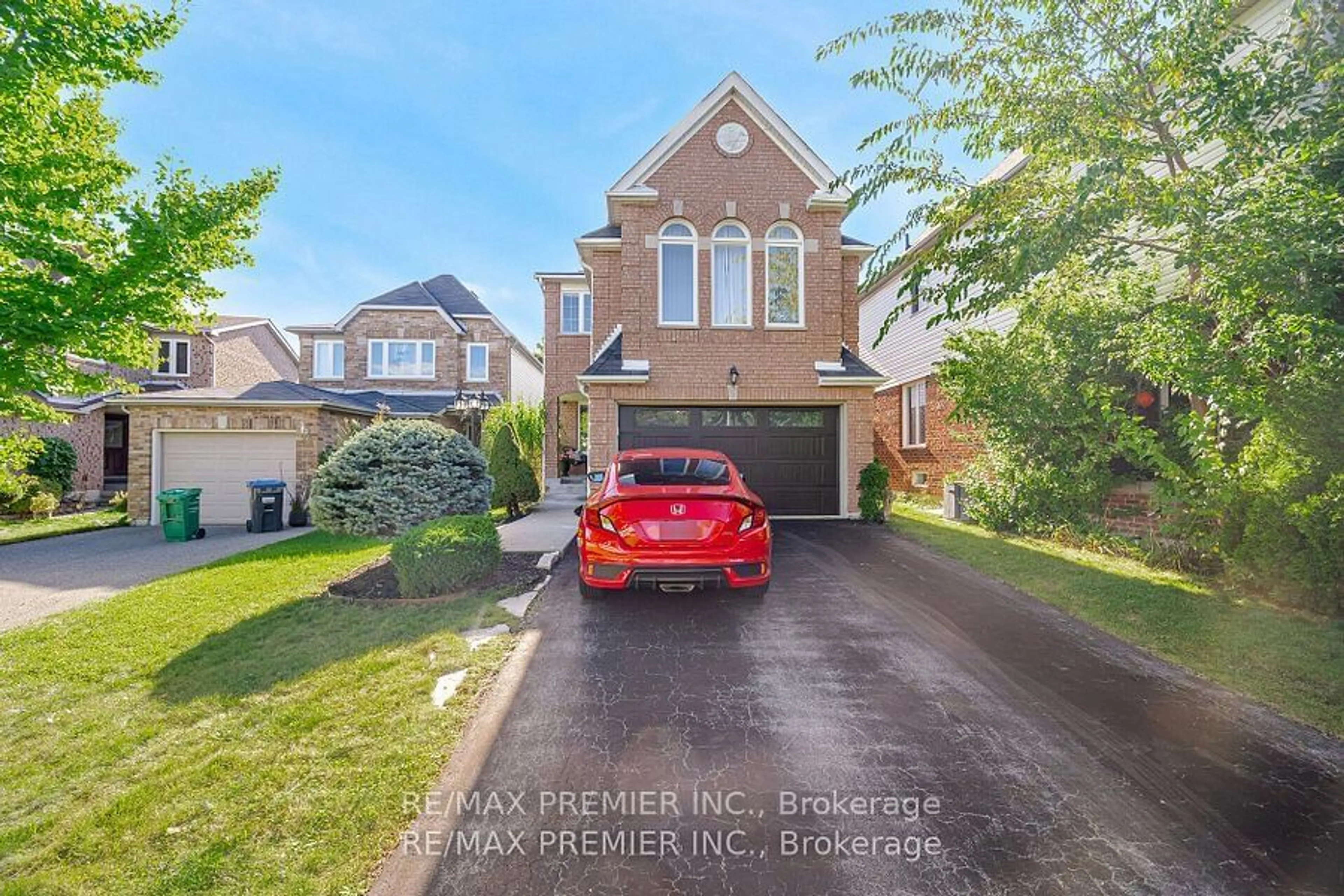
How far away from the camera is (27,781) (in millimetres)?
3211

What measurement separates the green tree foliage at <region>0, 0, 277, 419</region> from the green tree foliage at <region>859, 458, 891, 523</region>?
35.8 ft

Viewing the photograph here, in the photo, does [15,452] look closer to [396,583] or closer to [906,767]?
[396,583]

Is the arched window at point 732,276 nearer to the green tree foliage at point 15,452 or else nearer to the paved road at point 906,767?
the paved road at point 906,767

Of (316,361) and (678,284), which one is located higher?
(316,361)

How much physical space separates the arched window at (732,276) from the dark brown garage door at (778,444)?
1.98 m

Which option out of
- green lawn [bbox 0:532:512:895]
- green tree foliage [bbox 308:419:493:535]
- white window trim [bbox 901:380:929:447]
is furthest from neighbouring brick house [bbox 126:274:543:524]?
white window trim [bbox 901:380:929:447]

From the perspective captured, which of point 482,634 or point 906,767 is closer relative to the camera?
point 906,767

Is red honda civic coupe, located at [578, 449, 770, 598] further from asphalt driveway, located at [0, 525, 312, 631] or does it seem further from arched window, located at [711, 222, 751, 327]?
arched window, located at [711, 222, 751, 327]

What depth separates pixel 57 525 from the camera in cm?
1330

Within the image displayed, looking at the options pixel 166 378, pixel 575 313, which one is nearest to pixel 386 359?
pixel 166 378

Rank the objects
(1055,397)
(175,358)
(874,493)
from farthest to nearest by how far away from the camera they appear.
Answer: (175,358), (874,493), (1055,397)

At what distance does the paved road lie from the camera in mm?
2436

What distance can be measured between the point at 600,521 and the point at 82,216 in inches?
266

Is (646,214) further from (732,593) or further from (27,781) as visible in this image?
(27,781)
